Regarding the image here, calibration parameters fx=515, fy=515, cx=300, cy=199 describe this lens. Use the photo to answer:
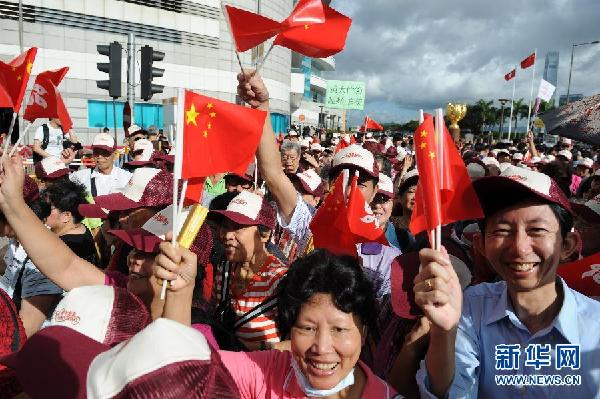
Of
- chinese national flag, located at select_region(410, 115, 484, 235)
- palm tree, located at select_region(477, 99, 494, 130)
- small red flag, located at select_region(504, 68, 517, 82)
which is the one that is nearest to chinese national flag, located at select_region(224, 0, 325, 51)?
chinese national flag, located at select_region(410, 115, 484, 235)

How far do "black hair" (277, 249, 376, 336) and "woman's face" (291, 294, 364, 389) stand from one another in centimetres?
2

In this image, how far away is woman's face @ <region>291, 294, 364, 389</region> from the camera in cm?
163

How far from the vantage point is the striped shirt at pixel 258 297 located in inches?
91.9

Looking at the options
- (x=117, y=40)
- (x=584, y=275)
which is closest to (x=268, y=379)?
(x=584, y=275)

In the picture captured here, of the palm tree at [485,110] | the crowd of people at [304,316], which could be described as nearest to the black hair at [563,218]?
the crowd of people at [304,316]

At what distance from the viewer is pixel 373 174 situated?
3.64 m

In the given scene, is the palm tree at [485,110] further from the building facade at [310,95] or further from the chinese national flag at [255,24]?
the chinese national flag at [255,24]

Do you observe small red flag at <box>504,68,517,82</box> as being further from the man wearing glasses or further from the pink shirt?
the pink shirt

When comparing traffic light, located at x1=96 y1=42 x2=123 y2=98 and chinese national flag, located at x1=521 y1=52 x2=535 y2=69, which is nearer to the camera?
traffic light, located at x1=96 y1=42 x2=123 y2=98

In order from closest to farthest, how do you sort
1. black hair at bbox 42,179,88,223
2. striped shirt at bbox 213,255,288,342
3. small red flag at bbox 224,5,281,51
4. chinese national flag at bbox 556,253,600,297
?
chinese national flag at bbox 556,253,600,297 < striped shirt at bbox 213,255,288,342 < small red flag at bbox 224,5,281,51 < black hair at bbox 42,179,88,223

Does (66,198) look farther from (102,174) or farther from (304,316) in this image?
(304,316)

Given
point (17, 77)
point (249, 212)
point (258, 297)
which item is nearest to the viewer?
point (258, 297)

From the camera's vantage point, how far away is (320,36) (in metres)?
2.86

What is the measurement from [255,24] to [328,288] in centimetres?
158
